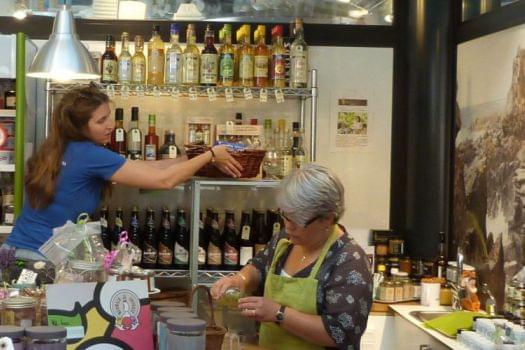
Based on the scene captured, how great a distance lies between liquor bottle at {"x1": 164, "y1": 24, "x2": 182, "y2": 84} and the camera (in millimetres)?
4191

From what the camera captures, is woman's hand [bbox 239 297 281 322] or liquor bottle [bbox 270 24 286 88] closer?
woman's hand [bbox 239 297 281 322]

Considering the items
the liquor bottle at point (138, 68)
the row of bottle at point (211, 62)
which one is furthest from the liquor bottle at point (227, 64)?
the liquor bottle at point (138, 68)

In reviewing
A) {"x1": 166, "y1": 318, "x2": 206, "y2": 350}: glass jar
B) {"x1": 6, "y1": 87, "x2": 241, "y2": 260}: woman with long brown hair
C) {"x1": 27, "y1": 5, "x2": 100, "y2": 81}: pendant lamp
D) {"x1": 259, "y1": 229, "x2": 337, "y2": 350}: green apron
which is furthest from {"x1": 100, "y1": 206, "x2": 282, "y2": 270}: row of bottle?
{"x1": 166, "y1": 318, "x2": 206, "y2": 350}: glass jar

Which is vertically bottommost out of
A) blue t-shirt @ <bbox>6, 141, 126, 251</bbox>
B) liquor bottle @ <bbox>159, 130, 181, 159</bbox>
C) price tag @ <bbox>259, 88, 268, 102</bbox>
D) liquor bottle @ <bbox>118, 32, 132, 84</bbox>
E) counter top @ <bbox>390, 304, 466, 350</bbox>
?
counter top @ <bbox>390, 304, 466, 350</bbox>

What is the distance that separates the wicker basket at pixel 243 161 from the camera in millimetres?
3986

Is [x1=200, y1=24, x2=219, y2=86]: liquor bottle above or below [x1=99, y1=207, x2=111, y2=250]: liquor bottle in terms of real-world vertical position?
above

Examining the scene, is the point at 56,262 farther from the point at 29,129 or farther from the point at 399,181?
the point at 399,181

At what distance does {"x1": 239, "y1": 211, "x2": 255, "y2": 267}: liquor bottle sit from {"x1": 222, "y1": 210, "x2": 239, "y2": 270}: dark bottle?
1.2 inches

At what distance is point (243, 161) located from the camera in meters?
4.00

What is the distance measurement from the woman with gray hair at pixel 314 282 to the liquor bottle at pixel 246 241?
169 cm

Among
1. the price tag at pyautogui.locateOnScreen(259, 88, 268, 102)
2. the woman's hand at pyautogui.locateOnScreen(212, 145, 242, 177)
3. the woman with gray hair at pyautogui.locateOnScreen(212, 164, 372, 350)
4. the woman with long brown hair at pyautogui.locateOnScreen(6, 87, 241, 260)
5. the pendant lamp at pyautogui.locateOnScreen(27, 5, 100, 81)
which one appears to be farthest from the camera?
the price tag at pyautogui.locateOnScreen(259, 88, 268, 102)

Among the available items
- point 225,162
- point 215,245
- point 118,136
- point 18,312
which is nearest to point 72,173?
point 225,162

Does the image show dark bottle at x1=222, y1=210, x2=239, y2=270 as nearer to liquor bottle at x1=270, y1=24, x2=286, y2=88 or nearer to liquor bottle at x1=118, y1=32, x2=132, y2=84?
liquor bottle at x1=270, y1=24, x2=286, y2=88

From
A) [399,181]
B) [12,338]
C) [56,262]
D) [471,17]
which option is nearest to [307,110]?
[399,181]
